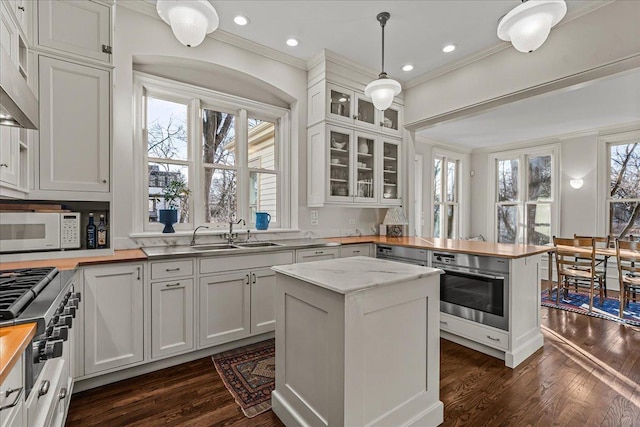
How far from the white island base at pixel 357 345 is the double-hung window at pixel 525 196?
5.90 m

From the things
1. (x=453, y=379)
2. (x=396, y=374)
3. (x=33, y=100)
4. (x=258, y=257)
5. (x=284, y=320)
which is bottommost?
(x=453, y=379)

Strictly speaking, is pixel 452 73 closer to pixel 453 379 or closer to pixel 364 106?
pixel 364 106

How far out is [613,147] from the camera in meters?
5.48

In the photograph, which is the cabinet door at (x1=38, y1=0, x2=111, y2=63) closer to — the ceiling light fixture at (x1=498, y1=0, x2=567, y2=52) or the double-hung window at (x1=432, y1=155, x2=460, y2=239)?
the ceiling light fixture at (x1=498, y1=0, x2=567, y2=52)

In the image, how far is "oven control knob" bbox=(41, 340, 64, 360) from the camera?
1.05m

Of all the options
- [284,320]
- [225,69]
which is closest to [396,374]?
[284,320]

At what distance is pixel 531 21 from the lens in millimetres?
1752

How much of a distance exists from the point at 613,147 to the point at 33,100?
25.1 feet

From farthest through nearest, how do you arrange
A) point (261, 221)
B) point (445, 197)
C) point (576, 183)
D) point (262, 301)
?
point (445, 197) → point (576, 183) → point (261, 221) → point (262, 301)

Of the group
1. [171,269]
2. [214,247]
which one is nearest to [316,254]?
[214,247]

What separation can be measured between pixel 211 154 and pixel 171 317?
176 centimetres

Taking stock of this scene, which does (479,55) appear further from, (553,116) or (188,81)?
(188,81)

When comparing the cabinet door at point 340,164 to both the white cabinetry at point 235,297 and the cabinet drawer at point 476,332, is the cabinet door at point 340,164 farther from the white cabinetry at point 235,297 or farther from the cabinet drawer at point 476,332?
the cabinet drawer at point 476,332

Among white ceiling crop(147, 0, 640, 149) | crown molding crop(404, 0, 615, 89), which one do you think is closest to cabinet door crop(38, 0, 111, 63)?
white ceiling crop(147, 0, 640, 149)
